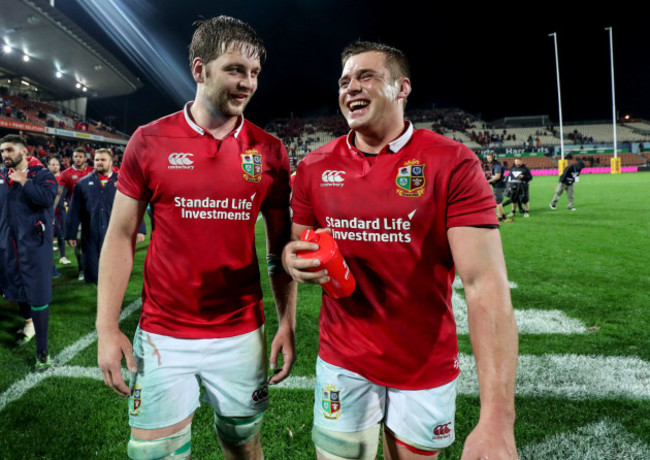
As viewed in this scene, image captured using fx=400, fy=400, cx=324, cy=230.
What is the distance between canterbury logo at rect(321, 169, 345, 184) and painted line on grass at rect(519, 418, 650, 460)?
6.84ft

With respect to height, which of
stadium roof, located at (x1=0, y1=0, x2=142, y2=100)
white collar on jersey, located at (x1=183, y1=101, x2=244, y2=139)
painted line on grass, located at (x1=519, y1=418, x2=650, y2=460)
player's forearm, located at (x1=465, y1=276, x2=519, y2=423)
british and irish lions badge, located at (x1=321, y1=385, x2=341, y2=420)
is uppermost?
stadium roof, located at (x1=0, y1=0, x2=142, y2=100)

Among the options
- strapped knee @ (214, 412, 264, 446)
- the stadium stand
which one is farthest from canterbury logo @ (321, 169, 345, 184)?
the stadium stand

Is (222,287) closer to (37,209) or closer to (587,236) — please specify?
(37,209)

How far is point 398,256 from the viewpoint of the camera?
65.7 inches

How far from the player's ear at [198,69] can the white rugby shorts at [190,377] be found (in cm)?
129

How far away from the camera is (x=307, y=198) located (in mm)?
1928

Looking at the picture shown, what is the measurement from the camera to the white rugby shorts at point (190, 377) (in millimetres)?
1820

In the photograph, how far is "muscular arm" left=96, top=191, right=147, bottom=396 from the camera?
1.81 meters

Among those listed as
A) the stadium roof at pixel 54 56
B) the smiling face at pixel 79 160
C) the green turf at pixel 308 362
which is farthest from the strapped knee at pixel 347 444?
the stadium roof at pixel 54 56

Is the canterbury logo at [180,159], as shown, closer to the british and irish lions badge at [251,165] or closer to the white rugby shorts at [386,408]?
the british and irish lions badge at [251,165]

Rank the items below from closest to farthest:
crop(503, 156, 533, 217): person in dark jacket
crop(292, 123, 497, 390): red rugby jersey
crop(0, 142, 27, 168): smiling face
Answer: crop(292, 123, 497, 390): red rugby jersey
crop(0, 142, 27, 168): smiling face
crop(503, 156, 533, 217): person in dark jacket

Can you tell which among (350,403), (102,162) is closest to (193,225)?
(350,403)

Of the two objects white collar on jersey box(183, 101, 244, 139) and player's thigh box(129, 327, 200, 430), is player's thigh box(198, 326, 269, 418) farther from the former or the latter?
white collar on jersey box(183, 101, 244, 139)

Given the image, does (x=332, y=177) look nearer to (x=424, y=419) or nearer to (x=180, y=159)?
(x=180, y=159)
